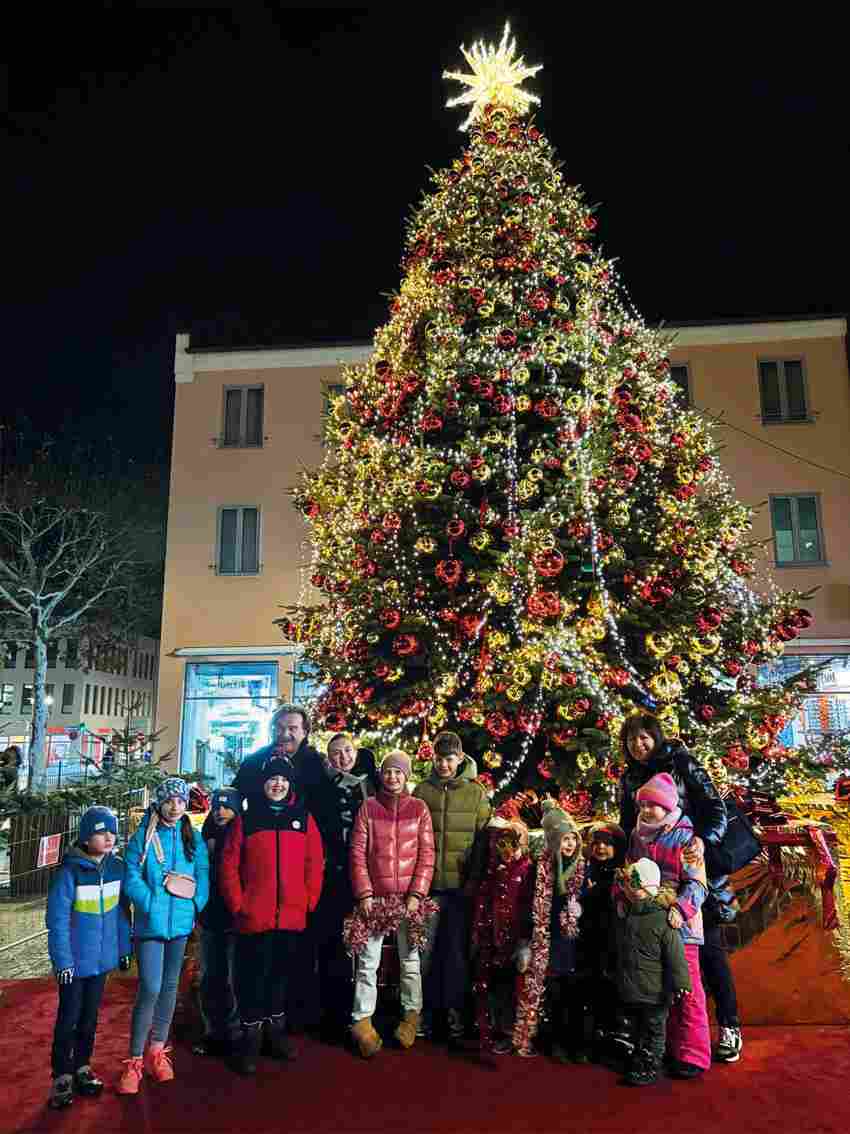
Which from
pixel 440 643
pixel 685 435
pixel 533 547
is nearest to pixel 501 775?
pixel 440 643

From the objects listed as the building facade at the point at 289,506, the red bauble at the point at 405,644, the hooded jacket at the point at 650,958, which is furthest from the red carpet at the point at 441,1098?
the building facade at the point at 289,506

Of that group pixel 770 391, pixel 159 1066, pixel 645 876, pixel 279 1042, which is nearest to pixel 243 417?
pixel 770 391

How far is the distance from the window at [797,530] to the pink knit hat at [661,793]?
12685 mm

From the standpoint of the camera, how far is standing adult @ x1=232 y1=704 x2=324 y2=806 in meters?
5.19

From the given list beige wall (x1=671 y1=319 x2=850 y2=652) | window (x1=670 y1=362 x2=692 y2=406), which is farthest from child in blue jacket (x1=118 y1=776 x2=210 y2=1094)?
window (x1=670 y1=362 x2=692 y2=406)

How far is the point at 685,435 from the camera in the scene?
805 cm

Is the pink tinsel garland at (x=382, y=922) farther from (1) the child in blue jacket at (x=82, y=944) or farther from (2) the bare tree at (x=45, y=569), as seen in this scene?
(2) the bare tree at (x=45, y=569)

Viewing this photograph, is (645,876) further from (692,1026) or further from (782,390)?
(782,390)

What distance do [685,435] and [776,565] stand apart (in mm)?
9124

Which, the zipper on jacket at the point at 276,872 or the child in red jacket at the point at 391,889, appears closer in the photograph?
the zipper on jacket at the point at 276,872

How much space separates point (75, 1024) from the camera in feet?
14.0

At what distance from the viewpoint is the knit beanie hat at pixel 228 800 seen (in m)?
4.92

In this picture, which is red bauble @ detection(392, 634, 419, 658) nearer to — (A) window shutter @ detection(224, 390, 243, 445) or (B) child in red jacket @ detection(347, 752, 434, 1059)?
(B) child in red jacket @ detection(347, 752, 434, 1059)

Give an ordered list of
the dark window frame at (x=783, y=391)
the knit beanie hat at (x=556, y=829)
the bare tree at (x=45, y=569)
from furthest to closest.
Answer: the bare tree at (x=45, y=569)
the dark window frame at (x=783, y=391)
the knit beanie hat at (x=556, y=829)
